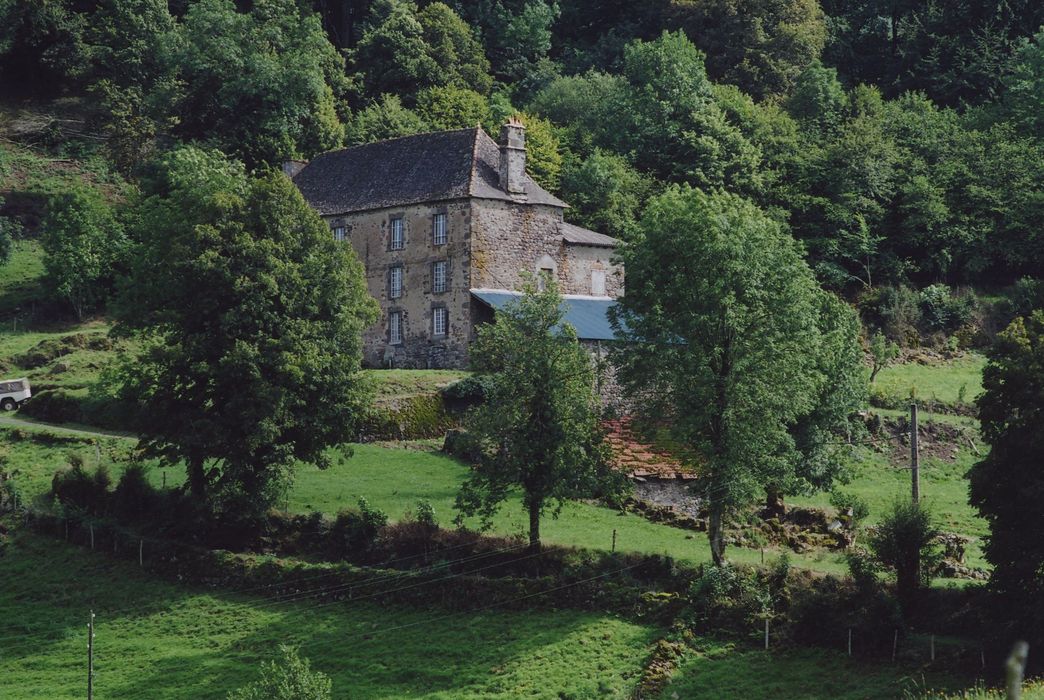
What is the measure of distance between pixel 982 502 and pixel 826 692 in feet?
24.1

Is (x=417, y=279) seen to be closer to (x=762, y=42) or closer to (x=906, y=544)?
(x=906, y=544)

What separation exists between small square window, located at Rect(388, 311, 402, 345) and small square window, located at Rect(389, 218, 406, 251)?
3.22 m

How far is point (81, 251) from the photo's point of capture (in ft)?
280

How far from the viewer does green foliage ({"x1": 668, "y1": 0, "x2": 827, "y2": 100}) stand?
11069 cm

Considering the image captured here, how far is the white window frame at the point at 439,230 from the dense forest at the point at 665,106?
14519 mm

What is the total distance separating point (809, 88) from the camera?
10444 centimetres

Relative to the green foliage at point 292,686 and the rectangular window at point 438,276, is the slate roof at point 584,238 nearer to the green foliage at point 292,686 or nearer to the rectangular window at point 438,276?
the rectangular window at point 438,276

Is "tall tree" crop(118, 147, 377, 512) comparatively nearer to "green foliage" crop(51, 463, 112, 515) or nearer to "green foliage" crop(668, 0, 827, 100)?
"green foliage" crop(51, 463, 112, 515)

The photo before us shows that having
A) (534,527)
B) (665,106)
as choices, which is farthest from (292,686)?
(665,106)

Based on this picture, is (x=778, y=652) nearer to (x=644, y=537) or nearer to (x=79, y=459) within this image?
(x=644, y=537)

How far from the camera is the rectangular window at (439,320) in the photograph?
7619 cm

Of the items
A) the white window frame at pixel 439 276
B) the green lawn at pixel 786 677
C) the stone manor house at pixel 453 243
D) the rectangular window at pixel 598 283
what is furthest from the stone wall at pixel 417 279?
the green lawn at pixel 786 677

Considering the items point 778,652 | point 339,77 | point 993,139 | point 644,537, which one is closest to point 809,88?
point 993,139

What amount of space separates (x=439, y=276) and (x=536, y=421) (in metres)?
22.8
